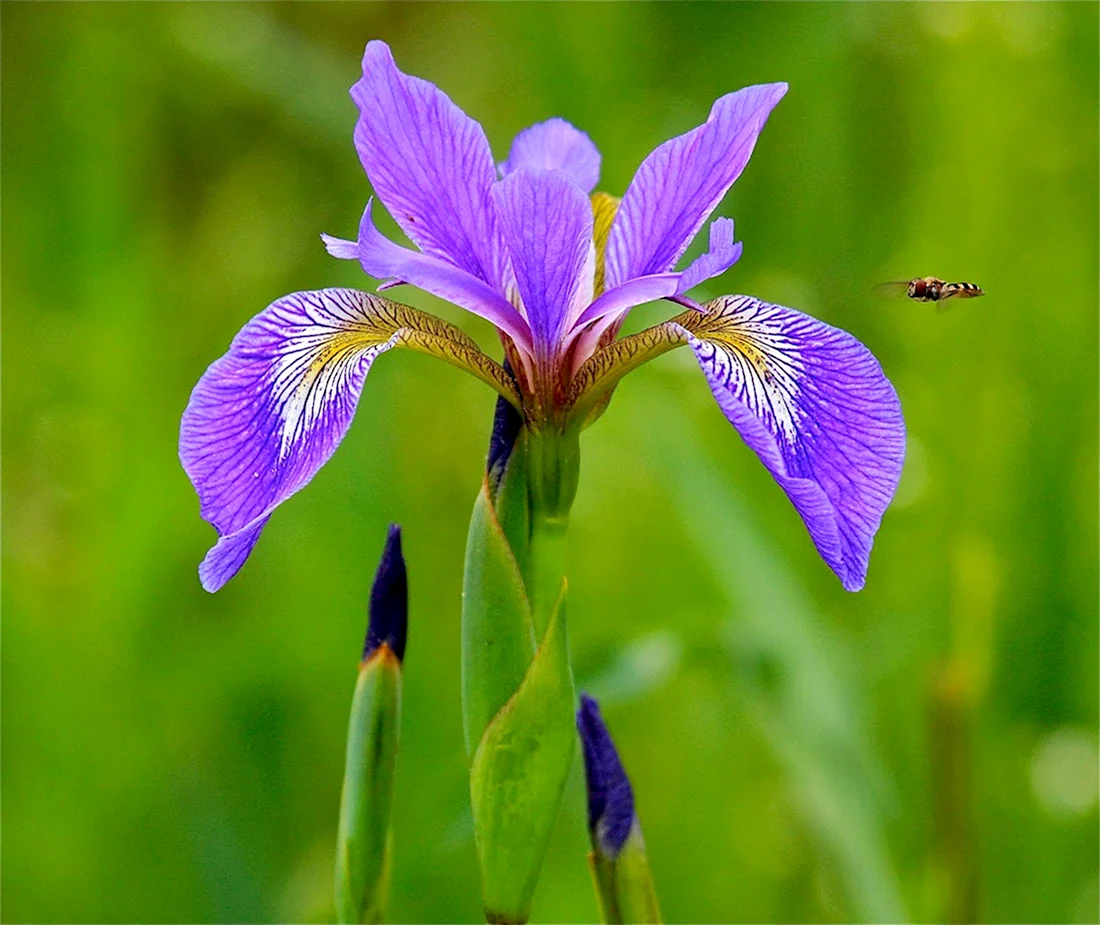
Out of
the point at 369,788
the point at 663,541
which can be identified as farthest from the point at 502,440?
the point at 663,541

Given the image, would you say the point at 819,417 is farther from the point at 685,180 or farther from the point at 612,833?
the point at 612,833

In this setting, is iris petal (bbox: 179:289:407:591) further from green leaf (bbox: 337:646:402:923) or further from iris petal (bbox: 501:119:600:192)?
iris petal (bbox: 501:119:600:192)

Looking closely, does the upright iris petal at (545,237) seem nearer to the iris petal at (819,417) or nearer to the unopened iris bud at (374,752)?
the iris petal at (819,417)

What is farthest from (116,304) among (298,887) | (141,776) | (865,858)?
(865,858)

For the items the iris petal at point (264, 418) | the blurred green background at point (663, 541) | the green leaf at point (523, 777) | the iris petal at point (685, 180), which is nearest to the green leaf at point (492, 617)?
the green leaf at point (523, 777)

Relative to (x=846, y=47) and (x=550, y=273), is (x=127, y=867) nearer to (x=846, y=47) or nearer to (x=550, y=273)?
(x=550, y=273)

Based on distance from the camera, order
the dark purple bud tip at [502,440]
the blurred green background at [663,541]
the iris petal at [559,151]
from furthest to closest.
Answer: the blurred green background at [663,541] < the iris petal at [559,151] < the dark purple bud tip at [502,440]
